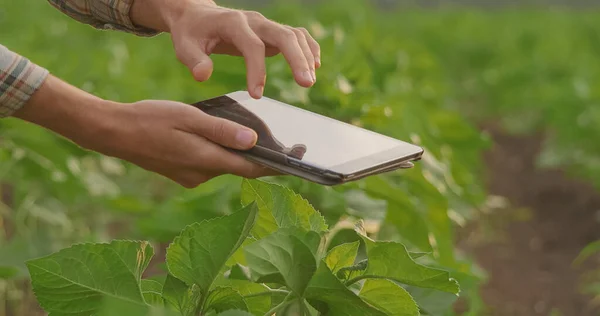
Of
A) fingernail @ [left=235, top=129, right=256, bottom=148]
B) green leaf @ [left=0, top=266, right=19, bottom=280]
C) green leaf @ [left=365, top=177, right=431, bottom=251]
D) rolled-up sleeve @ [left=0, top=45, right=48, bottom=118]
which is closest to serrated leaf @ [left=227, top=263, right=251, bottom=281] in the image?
fingernail @ [left=235, top=129, right=256, bottom=148]

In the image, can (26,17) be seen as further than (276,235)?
Yes

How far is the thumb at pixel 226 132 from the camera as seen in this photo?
79.4 inches

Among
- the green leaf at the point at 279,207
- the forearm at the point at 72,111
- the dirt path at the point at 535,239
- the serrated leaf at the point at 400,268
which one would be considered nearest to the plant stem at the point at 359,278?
the serrated leaf at the point at 400,268

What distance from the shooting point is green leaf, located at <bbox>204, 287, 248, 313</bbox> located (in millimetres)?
1592

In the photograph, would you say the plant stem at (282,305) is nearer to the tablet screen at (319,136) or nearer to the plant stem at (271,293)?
the plant stem at (271,293)

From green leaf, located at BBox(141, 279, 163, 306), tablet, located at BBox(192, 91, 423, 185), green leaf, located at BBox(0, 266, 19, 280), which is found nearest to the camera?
green leaf, located at BBox(141, 279, 163, 306)

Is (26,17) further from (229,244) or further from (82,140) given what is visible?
(229,244)

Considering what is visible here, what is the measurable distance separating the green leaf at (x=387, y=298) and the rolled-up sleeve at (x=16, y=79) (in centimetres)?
90

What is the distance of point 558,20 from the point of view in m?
15.9

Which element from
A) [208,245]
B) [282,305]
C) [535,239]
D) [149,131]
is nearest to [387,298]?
[282,305]

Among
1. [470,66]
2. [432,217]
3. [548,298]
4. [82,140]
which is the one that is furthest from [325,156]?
[470,66]

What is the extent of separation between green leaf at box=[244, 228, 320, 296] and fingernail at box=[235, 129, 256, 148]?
0.44 meters

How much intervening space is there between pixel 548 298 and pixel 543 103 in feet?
13.6

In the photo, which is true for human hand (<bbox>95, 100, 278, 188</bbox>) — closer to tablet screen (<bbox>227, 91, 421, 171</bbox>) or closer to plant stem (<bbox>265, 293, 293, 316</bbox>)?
tablet screen (<bbox>227, 91, 421, 171</bbox>)
